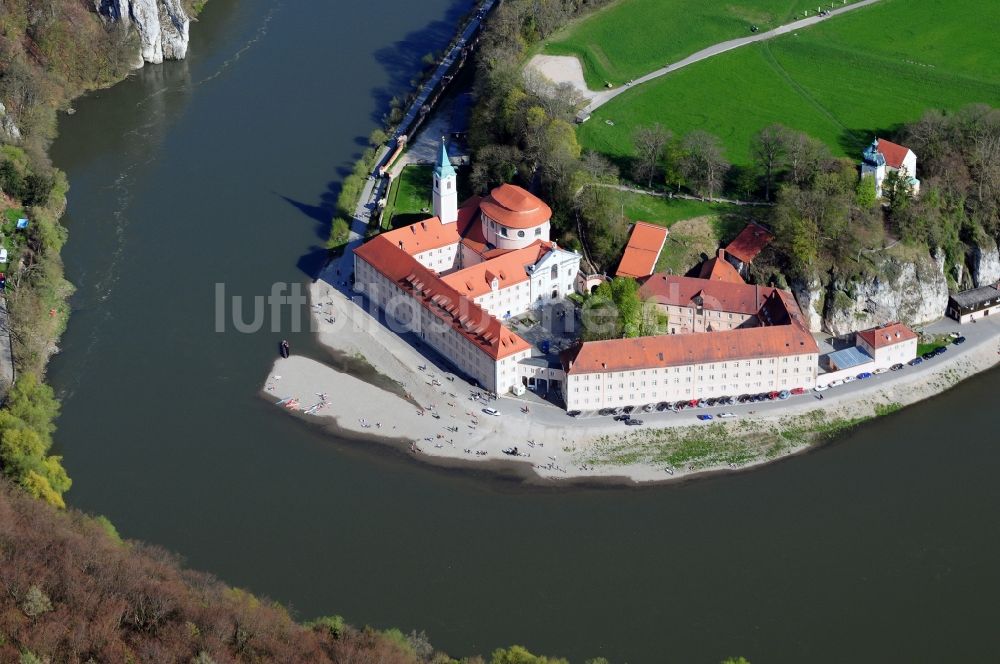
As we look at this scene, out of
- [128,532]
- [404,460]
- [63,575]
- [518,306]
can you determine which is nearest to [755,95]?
[518,306]

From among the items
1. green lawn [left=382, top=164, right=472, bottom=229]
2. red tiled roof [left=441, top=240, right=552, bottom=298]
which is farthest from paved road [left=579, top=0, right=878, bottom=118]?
red tiled roof [left=441, top=240, right=552, bottom=298]

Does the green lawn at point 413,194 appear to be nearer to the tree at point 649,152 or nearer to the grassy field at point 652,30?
the tree at point 649,152

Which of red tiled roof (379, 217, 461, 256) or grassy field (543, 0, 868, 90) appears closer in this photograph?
red tiled roof (379, 217, 461, 256)

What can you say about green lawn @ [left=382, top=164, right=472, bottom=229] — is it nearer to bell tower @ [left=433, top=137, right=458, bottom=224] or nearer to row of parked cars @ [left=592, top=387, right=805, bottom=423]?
bell tower @ [left=433, top=137, right=458, bottom=224]

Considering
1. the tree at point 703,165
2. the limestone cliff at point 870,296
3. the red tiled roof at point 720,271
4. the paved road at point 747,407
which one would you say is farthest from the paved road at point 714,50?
the paved road at point 747,407

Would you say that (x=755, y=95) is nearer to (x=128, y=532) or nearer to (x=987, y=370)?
(x=987, y=370)
